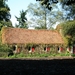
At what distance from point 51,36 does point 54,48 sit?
3.85 meters

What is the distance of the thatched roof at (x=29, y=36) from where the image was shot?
44156 millimetres

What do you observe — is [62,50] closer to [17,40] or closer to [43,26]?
[17,40]

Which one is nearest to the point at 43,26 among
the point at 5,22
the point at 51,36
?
the point at 5,22

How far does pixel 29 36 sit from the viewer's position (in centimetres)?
4722
